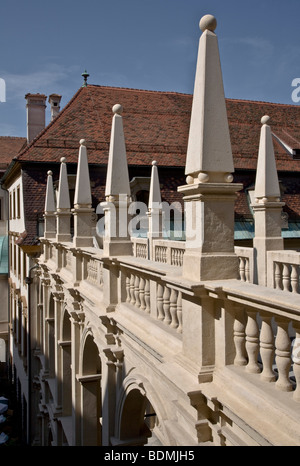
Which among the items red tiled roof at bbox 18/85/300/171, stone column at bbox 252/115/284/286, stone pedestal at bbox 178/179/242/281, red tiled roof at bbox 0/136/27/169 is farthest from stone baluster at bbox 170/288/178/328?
red tiled roof at bbox 0/136/27/169

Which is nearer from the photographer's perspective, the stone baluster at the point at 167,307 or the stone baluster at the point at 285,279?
the stone baluster at the point at 167,307

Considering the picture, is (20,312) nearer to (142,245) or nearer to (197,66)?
(142,245)

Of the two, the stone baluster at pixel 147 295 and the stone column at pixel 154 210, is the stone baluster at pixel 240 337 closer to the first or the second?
the stone baluster at pixel 147 295

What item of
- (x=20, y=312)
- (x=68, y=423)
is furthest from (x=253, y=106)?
(x=68, y=423)

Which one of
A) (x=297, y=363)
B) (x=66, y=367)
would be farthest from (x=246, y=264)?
(x=66, y=367)

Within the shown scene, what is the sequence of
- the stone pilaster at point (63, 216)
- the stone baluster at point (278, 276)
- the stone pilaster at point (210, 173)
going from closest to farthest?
the stone pilaster at point (210, 173) → the stone baluster at point (278, 276) → the stone pilaster at point (63, 216)

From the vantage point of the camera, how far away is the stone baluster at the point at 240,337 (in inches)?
143

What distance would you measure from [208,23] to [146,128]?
19234mm

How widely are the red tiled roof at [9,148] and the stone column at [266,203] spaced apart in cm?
2783

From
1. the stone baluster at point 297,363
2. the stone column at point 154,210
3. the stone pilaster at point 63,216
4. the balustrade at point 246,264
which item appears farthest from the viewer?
the stone column at point 154,210

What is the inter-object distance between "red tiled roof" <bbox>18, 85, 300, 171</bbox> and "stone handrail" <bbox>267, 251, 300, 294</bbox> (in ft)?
42.3

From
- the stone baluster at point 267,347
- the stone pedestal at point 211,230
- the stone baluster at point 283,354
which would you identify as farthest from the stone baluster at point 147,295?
the stone baluster at point 283,354

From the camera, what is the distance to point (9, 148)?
3672 centimetres

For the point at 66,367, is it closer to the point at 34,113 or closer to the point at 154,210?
the point at 154,210
